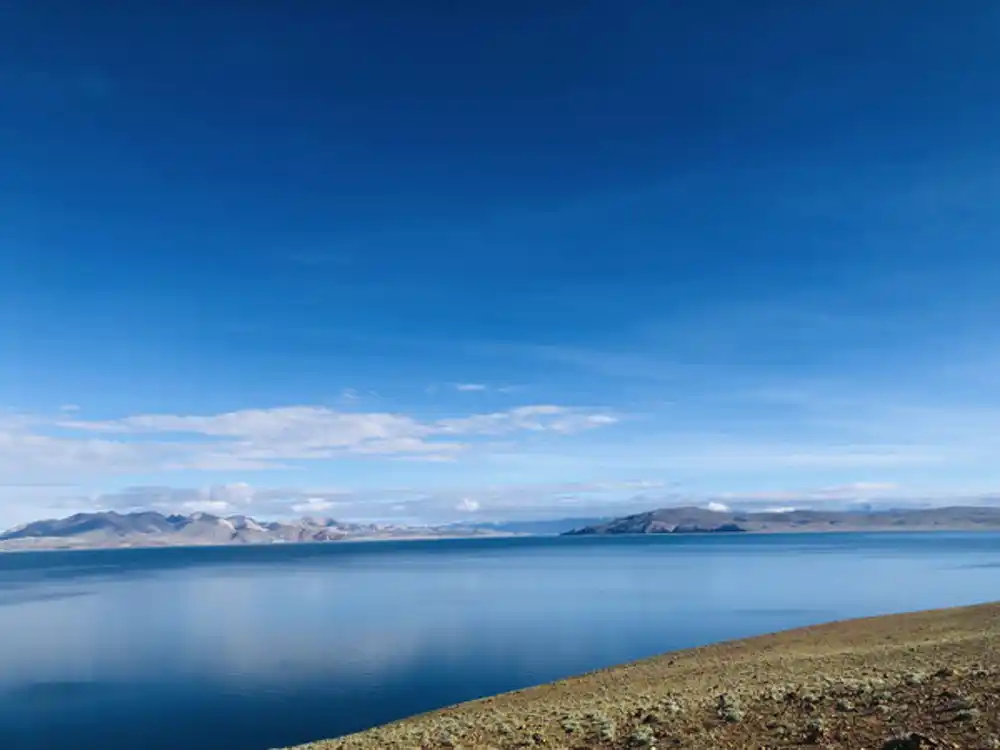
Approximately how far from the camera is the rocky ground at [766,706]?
623 inches

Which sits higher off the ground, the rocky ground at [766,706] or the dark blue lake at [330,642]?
the rocky ground at [766,706]

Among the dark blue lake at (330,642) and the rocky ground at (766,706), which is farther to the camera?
the dark blue lake at (330,642)

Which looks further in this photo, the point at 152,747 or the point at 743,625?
the point at 743,625

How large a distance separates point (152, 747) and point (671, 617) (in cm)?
4649

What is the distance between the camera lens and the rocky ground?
15.8 metres

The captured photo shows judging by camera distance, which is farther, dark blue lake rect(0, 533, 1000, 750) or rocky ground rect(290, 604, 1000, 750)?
dark blue lake rect(0, 533, 1000, 750)

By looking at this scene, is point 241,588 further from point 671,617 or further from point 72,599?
point 671,617

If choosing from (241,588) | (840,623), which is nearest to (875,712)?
(840,623)

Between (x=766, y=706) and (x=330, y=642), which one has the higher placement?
(x=766, y=706)

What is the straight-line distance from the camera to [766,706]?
62.4 feet

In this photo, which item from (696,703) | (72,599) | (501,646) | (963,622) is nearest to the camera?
(696,703)

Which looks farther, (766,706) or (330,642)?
(330,642)

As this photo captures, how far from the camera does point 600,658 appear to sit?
46031 mm

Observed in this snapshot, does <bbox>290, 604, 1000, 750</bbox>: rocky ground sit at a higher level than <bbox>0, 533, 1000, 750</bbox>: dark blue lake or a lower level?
higher
